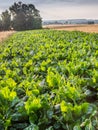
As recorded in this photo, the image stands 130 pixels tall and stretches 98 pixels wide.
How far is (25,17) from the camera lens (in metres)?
72.1

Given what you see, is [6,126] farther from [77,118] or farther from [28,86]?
[28,86]

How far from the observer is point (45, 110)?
348 cm

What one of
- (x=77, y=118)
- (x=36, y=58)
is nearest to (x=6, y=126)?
(x=77, y=118)

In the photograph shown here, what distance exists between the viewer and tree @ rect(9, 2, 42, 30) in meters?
68.6

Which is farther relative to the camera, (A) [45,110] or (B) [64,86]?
(B) [64,86]

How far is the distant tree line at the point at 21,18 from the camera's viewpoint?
68812 millimetres

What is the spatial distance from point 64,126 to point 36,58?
444 centimetres

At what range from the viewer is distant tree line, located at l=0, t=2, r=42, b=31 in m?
68.8

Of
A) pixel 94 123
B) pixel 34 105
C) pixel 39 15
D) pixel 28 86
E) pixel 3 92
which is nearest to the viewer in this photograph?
pixel 94 123

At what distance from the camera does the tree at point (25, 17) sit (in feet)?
225

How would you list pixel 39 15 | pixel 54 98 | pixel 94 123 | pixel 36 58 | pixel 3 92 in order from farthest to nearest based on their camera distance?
pixel 39 15
pixel 36 58
pixel 54 98
pixel 3 92
pixel 94 123

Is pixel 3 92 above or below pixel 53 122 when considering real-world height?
above

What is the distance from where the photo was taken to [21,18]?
70938mm

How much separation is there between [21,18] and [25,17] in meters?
1.46
